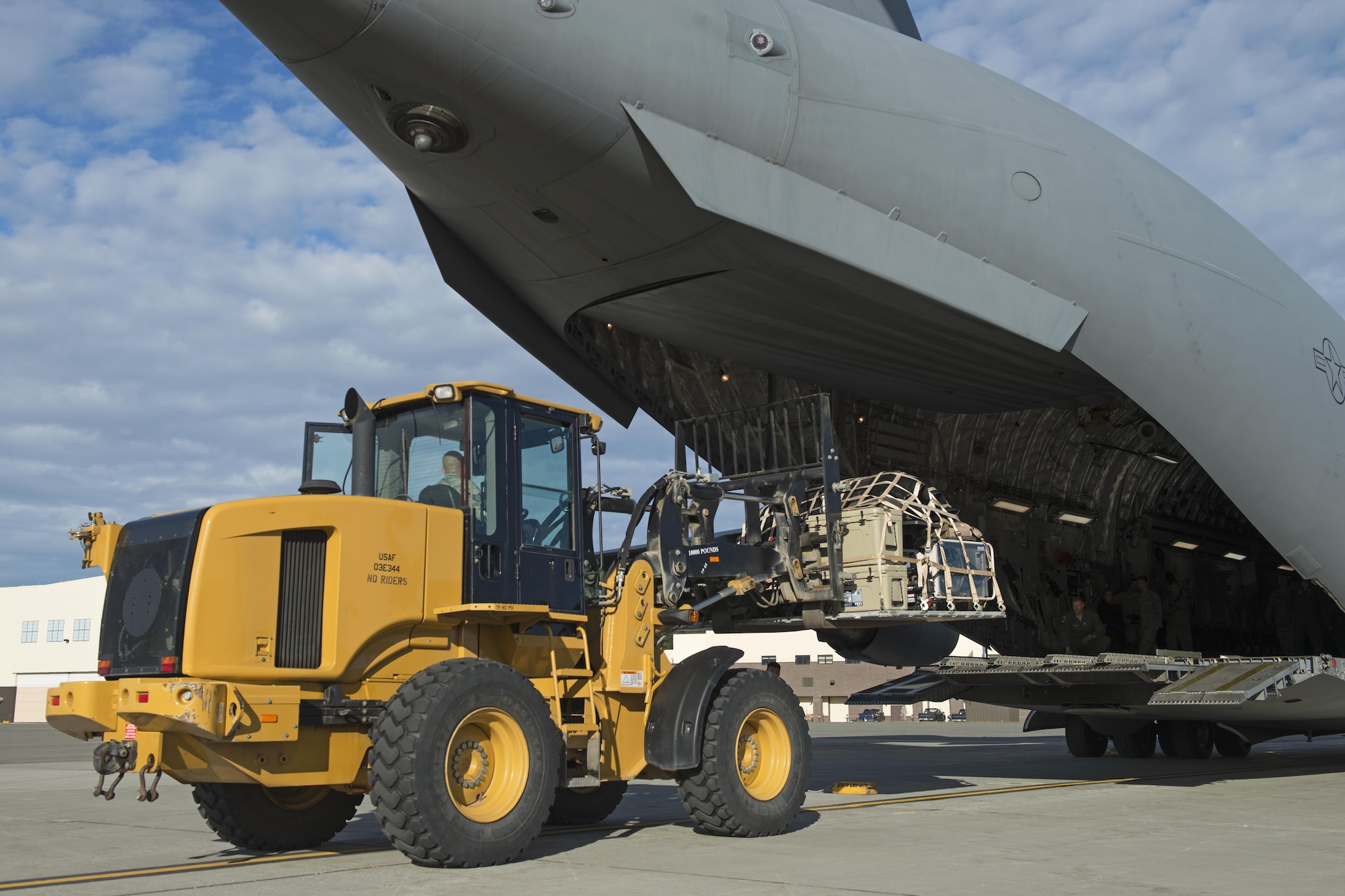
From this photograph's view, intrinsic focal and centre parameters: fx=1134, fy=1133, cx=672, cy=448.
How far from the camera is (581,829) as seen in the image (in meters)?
8.04

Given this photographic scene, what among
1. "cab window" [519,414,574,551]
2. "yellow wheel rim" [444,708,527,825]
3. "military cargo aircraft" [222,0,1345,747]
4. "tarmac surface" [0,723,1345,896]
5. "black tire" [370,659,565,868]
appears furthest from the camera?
"military cargo aircraft" [222,0,1345,747]

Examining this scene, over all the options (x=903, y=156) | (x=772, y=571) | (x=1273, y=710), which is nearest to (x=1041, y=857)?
(x=772, y=571)

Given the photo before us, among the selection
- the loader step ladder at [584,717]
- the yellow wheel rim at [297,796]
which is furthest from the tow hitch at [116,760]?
the loader step ladder at [584,717]

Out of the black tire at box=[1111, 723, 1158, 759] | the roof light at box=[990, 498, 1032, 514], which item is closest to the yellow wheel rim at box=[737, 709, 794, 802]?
the roof light at box=[990, 498, 1032, 514]

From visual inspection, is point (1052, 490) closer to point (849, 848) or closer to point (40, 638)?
point (849, 848)

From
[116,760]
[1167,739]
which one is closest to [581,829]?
[116,760]

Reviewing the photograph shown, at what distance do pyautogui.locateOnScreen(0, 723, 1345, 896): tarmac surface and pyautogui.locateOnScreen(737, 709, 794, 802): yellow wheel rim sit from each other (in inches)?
15.5

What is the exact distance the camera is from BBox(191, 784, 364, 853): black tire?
22.8 ft

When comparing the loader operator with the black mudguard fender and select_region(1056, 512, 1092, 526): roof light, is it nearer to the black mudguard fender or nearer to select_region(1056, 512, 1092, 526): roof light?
the black mudguard fender

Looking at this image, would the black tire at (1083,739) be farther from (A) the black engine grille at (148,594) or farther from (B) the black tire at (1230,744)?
(A) the black engine grille at (148,594)

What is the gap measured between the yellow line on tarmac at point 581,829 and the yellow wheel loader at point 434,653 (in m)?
0.31

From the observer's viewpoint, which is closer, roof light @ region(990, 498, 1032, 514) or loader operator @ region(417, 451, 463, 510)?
loader operator @ region(417, 451, 463, 510)

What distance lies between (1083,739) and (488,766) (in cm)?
1248

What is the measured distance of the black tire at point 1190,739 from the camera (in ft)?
52.4
